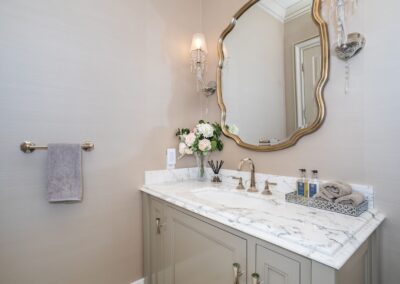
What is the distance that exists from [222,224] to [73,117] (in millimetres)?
1080

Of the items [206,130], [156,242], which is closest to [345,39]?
[206,130]

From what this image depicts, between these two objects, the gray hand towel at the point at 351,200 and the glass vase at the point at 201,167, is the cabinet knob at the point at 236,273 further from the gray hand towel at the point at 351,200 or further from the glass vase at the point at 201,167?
the glass vase at the point at 201,167

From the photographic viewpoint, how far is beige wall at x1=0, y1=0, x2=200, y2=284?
3.73 feet

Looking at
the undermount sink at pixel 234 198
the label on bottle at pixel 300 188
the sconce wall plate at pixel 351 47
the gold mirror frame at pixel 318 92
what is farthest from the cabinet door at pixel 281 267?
the sconce wall plate at pixel 351 47

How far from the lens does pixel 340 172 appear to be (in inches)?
42.8

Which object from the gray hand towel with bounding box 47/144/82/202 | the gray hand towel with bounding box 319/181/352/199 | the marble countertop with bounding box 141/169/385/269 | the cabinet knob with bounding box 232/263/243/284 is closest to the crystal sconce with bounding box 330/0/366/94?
the gray hand towel with bounding box 319/181/352/199

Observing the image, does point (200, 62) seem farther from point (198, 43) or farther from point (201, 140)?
point (201, 140)

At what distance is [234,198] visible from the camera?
1.40m

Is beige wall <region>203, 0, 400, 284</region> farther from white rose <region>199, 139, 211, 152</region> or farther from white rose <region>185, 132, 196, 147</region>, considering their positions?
white rose <region>185, 132, 196, 147</region>

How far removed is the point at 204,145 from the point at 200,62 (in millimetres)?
714

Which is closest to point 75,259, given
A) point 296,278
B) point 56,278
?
point 56,278

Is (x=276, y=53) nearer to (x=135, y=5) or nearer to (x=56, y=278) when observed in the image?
(x=135, y=5)

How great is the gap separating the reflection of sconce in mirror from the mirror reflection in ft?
0.47

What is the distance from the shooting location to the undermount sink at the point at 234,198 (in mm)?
1211
